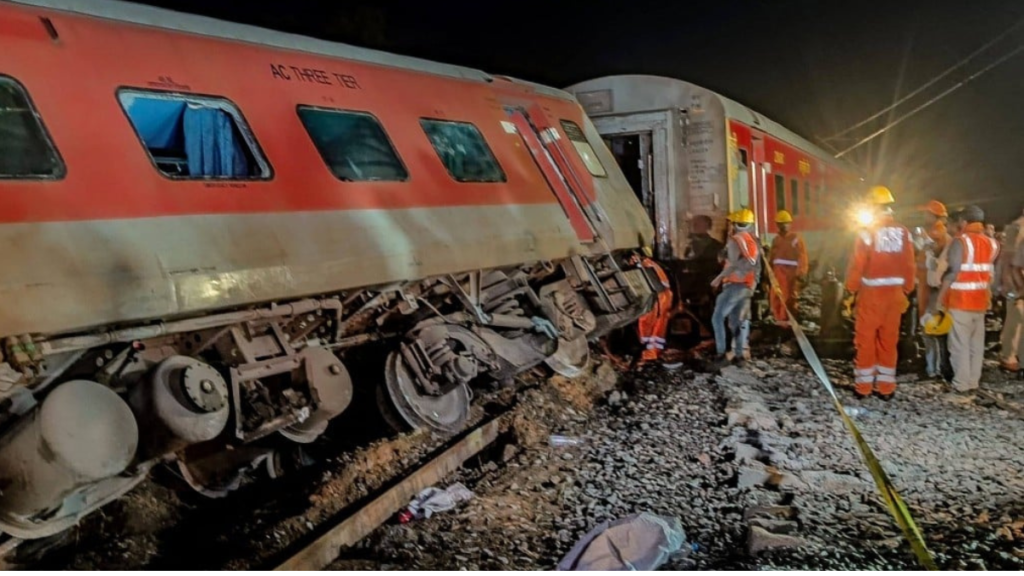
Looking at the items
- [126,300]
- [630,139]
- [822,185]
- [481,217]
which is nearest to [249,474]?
[126,300]

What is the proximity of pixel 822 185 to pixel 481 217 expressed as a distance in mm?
10677

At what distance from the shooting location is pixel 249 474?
183 inches

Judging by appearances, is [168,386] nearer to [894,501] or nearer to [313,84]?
[313,84]

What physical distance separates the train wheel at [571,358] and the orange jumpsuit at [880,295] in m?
2.17

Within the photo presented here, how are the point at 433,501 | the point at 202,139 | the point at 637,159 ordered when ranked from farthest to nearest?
the point at 637,159 → the point at 433,501 → the point at 202,139

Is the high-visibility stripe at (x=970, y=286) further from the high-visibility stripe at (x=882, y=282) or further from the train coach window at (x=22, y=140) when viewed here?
the train coach window at (x=22, y=140)

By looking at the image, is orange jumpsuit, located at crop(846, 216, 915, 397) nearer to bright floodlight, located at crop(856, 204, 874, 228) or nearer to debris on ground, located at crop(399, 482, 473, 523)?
bright floodlight, located at crop(856, 204, 874, 228)

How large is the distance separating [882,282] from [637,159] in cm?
406

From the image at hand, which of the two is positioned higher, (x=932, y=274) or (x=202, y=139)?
(x=202, y=139)

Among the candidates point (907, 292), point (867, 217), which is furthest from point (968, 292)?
point (867, 217)

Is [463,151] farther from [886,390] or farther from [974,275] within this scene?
[974,275]

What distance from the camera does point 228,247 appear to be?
11.8ft

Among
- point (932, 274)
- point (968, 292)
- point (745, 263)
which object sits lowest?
point (968, 292)

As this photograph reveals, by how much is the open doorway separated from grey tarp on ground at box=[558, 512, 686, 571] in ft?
18.7
